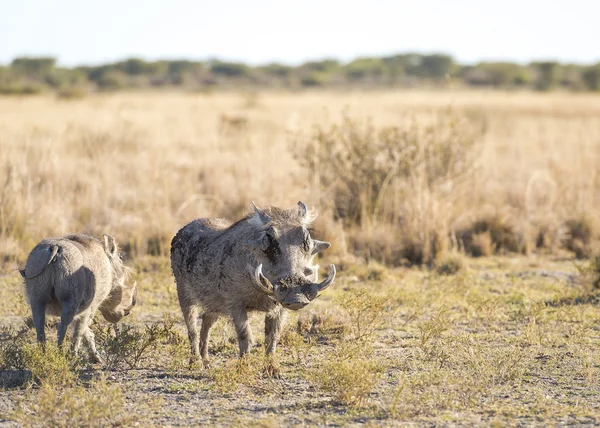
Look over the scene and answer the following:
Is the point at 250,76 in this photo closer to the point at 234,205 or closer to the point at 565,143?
the point at 565,143

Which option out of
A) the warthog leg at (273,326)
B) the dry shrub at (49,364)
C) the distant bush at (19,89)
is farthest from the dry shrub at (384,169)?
the distant bush at (19,89)

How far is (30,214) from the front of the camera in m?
10.6

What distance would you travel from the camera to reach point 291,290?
211 inches

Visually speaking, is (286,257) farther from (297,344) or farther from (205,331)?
(205,331)

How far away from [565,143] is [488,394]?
15.1 meters

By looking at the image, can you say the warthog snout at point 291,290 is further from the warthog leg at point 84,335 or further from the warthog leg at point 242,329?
the warthog leg at point 84,335

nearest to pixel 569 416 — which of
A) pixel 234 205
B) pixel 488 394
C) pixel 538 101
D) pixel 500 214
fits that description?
pixel 488 394

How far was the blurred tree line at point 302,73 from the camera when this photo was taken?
61000mm

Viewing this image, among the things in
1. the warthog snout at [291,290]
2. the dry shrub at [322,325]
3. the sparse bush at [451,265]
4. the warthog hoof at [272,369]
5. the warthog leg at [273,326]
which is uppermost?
the warthog snout at [291,290]

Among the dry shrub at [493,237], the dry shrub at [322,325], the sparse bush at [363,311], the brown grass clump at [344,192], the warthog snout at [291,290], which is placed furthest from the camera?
the dry shrub at [493,237]

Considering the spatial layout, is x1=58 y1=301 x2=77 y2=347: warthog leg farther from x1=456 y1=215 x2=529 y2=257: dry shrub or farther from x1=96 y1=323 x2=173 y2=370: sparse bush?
x1=456 y1=215 x2=529 y2=257: dry shrub

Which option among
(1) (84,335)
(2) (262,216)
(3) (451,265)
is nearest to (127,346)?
(1) (84,335)

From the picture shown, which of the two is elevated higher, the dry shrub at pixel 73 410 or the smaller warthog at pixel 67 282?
the smaller warthog at pixel 67 282

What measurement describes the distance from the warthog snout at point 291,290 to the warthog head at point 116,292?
1.59m
